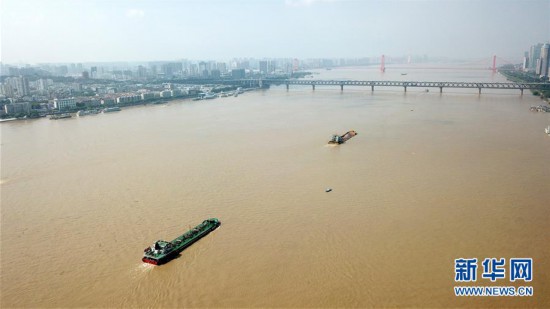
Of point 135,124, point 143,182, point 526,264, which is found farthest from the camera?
point 135,124

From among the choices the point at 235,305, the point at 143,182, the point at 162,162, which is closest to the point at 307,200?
the point at 235,305

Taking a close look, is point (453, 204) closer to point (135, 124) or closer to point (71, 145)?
point (71, 145)

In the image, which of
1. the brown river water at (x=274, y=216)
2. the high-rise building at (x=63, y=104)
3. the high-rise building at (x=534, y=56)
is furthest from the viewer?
the high-rise building at (x=534, y=56)

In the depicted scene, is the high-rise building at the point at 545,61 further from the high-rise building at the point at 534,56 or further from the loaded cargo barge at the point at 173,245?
the loaded cargo barge at the point at 173,245

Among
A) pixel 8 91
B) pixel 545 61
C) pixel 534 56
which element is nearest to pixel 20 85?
pixel 8 91

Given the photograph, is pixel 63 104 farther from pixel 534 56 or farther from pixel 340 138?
pixel 534 56

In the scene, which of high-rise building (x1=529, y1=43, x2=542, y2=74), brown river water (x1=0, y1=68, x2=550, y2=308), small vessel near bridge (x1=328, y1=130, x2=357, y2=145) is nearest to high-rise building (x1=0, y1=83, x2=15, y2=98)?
brown river water (x1=0, y1=68, x2=550, y2=308)

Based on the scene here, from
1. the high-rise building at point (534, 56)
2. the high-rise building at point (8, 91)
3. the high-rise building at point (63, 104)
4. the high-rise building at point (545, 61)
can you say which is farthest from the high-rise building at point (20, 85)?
the high-rise building at point (534, 56)
